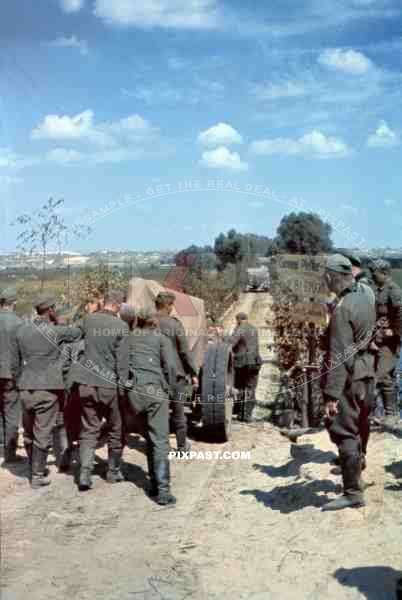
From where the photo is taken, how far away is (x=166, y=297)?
8.79 metres

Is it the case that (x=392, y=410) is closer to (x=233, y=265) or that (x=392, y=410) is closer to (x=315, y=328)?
(x=315, y=328)

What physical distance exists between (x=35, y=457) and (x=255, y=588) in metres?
3.35

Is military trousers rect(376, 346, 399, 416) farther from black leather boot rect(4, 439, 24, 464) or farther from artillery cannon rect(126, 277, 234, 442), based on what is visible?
black leather boot rect(4, 439, 24, 464)

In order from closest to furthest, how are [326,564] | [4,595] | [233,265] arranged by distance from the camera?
[4,595]
[326,564]
[233,265]

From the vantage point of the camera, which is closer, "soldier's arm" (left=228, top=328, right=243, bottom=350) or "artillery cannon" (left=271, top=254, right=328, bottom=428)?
"artillery cannon" (left=271, top=254, right=328, bottom=428)

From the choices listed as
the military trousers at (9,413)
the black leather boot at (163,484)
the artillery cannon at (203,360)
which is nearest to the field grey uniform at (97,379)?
the black leather boot at (163,484)

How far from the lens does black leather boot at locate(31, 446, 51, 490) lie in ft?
26.0

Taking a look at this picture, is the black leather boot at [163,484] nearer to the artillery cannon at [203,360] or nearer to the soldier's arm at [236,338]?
the artillery cannon at [203,360]

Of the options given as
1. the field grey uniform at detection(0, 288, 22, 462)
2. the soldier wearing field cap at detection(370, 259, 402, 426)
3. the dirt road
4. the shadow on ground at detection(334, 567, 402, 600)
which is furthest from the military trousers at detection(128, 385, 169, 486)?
the soldier wearing field cap at detection(370, 259, 402, 426)

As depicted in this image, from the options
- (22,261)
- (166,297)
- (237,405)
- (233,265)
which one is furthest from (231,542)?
(233,265)

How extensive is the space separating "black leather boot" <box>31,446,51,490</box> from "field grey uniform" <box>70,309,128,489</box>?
42 cm

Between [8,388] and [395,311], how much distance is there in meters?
5.05

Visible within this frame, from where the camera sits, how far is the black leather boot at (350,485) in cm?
651

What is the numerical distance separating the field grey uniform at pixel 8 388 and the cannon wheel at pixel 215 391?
2304 mm
